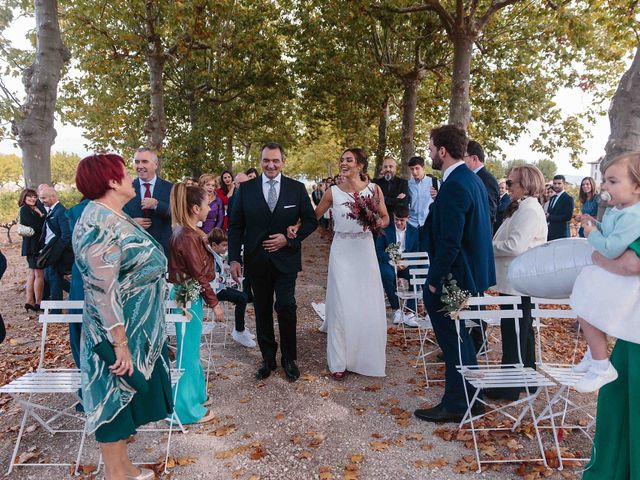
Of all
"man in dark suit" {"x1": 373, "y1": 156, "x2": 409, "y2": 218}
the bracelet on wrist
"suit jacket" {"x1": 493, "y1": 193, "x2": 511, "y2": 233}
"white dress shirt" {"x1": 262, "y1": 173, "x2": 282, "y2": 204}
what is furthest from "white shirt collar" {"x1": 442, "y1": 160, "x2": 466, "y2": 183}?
"suit jacket" {"x1": 493, "y1": 193, "x2": 511, "y2": 233}

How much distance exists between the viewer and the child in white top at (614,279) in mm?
2574

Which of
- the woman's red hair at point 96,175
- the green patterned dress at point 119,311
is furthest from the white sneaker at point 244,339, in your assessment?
the woman's red hair at point 96,175

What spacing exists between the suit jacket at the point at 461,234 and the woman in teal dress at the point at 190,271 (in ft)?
6.87

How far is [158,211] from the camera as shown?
5.62 meters

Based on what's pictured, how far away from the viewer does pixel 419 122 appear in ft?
91.3

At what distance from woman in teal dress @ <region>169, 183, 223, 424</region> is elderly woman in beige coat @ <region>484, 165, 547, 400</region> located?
2925mm

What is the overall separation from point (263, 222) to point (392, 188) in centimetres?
412

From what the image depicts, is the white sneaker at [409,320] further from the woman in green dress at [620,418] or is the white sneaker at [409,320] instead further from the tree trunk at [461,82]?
the tree trunk at [461,82]

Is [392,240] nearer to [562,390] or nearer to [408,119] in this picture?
[562,390]

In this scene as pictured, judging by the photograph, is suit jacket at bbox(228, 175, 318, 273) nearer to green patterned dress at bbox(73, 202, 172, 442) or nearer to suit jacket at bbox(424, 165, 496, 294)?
suit jacket at bbox(424, 165, 496, 294)

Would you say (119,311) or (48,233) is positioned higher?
(48,233)

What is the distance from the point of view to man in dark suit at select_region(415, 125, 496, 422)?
415 centimetres

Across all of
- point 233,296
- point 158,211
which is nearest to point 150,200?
point 158,211

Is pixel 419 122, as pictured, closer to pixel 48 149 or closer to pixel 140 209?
pixel 48 149
